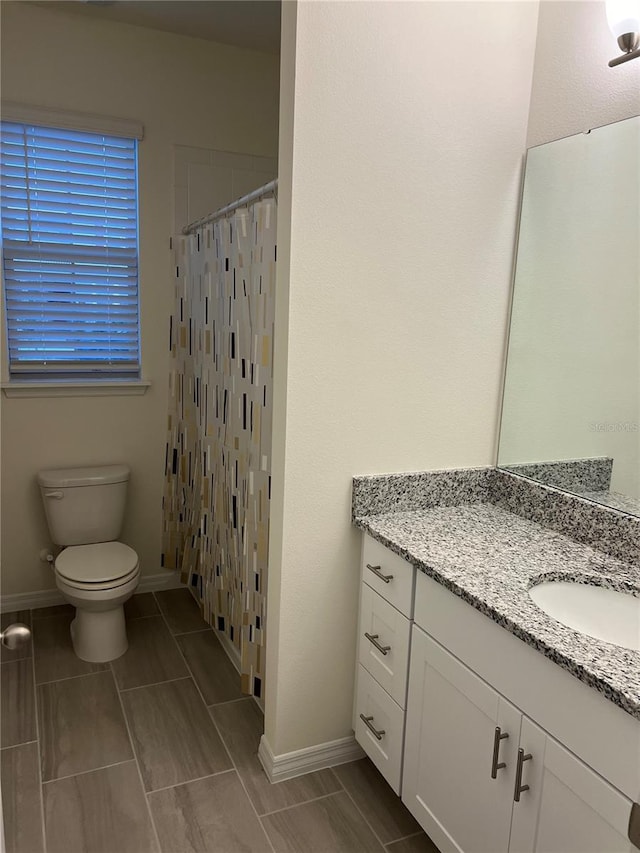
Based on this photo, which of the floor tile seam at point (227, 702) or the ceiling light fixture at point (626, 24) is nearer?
the ceiling light fixture at point (626, 24)

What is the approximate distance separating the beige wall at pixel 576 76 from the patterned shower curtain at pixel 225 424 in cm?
86

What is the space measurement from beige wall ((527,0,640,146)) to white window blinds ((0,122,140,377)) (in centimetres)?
179

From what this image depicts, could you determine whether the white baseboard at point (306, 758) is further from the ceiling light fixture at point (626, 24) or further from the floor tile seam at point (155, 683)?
the ceiling light fixture at point (626, 24)

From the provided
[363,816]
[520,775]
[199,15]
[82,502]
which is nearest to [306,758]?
[363,816]

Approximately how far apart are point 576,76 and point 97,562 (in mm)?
2408

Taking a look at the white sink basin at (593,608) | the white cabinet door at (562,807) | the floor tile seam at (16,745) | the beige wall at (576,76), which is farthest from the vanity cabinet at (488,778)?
the beige wall at (576,76)

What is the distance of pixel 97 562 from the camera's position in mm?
2662

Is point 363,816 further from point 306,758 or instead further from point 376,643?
point 376,643

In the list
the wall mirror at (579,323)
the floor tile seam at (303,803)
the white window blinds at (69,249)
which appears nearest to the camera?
the wall mirror at (579,323)

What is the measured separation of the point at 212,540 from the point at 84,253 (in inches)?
55.0

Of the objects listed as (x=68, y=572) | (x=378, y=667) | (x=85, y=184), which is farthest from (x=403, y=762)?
(x=85, y=184)

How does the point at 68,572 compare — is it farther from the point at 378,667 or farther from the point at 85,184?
the point at 85,184

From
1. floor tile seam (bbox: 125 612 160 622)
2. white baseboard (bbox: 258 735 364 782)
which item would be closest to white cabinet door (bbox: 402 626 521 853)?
white baseboard (bbox: 258 735 364 782)

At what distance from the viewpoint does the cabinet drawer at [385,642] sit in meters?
1.77
